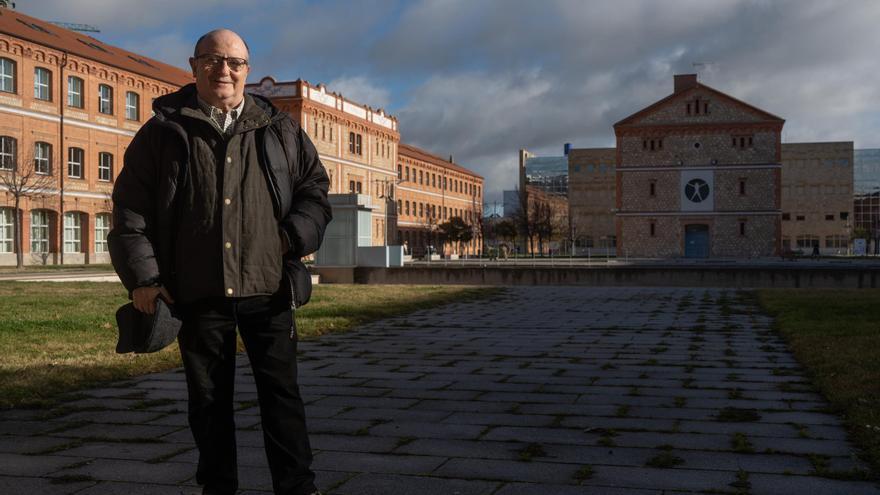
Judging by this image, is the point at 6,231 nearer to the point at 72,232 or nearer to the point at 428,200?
the point at 72,232

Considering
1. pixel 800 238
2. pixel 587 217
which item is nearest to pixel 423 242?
pixel 587 217

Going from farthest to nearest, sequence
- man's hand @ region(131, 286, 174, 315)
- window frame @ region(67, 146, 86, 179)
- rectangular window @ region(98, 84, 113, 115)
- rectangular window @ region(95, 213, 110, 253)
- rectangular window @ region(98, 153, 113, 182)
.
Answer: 1. rectangular window @ region(98, 153, 113, 182)
2. rectangular window @ region(98, 84, 113, 115)
3. rectangular window @ region(95, 213, 110, 253)
4. window frame @ region(67, 146, 86, 179)
5. man's hand @ region(131, 286, 174, 315)

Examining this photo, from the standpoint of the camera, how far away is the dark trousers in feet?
11.4

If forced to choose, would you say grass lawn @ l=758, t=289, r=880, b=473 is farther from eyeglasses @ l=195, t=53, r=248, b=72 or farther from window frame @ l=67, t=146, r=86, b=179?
window frame @ l=67, t=146, r=86, b=179

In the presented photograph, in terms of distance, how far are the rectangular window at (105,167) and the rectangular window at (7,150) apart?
617cm

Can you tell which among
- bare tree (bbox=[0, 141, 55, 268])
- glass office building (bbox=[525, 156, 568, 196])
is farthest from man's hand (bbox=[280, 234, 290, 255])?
glass office building (bbox=[525, 156, 568, 196])

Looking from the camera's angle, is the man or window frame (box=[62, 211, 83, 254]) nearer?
the man

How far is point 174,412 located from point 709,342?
6909 millimetres

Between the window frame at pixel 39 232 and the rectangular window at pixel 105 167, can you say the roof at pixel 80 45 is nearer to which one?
the rectangular window at pixel 105 167

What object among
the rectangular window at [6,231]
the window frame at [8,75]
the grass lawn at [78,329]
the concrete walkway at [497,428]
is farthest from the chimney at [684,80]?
the concrete walkway at [497,428]

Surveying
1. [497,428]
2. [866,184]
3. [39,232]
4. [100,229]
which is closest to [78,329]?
[497,428]

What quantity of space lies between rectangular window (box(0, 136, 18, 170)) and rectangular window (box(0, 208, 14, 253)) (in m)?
2.15

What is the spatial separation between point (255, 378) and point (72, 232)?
4486 cm

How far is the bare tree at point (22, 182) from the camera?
3641 centimetres
